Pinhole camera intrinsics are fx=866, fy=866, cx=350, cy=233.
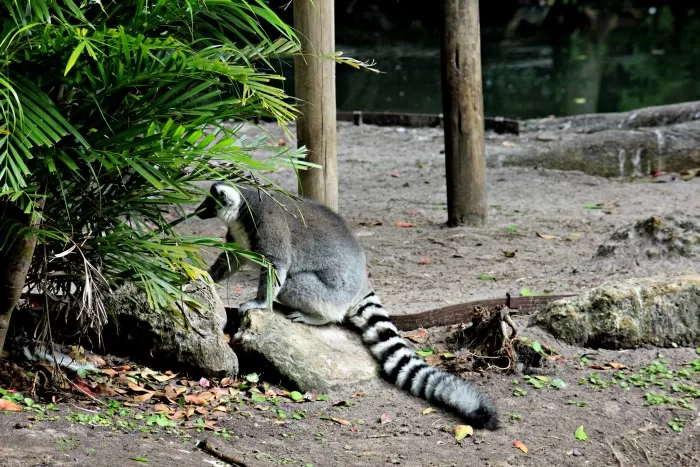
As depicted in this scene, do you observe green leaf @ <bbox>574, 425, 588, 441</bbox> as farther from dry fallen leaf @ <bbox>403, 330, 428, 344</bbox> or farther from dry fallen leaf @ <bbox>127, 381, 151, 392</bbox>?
dry fallen leaf @ <bbox>127, 381, 151, 392</bbox>

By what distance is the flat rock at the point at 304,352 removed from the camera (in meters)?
4.81

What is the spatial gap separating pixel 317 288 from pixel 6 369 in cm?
189

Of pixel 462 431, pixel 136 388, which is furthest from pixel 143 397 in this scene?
pixel 462 431

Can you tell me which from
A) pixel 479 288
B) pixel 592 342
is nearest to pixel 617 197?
pixel 479 288

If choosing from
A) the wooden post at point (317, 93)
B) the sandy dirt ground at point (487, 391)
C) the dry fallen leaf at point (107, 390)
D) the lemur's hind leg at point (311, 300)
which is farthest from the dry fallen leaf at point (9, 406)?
the wooden post at point (317, 93)

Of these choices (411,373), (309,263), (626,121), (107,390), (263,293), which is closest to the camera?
(107,390)

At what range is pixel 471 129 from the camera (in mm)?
8117

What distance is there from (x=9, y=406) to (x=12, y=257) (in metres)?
0.66

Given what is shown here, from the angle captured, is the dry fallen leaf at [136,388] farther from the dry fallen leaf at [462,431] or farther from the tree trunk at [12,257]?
the dry fallen leaf at [462,431]

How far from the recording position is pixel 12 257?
12.8 feet

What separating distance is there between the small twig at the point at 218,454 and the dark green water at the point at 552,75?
44.1 feet

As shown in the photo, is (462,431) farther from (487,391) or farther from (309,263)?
(309,263)

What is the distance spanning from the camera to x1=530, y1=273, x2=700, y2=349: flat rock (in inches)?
207

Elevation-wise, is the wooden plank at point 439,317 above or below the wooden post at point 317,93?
below
